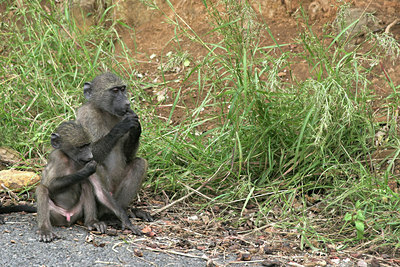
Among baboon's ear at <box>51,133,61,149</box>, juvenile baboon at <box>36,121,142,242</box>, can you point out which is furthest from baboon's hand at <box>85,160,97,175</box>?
baboon's ear at <box>51,133,61,149</box>

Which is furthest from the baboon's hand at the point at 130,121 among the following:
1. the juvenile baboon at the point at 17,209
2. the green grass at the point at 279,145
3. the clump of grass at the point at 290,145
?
the juvenile baboon at the point at 17,209

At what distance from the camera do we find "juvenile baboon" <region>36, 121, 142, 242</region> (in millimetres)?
4723

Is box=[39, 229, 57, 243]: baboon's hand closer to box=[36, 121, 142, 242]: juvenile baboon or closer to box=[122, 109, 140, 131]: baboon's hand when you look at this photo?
box=[36, 121, 142, 242]: juvenile baboon

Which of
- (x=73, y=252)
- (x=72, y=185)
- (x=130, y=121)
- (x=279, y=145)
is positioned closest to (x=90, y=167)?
(x=72, y=185)

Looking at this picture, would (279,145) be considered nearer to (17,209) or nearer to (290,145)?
(290,145)

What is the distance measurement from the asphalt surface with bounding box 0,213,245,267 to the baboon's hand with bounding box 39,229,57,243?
0.03 m

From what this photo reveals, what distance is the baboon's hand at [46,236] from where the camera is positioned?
14.4ft

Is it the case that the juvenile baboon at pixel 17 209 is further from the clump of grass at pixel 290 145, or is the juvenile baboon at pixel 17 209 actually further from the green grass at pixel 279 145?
the clump of grass at pixel 290 145

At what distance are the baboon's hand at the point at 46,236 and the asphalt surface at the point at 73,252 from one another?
35 millimetres

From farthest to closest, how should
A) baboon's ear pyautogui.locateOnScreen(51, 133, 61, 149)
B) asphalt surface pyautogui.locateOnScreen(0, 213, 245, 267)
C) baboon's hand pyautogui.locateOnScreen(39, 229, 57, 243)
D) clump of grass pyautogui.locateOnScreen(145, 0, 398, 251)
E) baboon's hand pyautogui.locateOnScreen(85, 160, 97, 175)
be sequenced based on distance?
clump of grass pyautogui.locateOnScreen(145, 0, 398, 251)
baboon's ear pyautogui.locateOnScreen(51, 133, 61, 149)
baboon's hand pyautogui.locateOnScreen(85, 160, 97, 175)
baboon's hand pyautogui.locateOnScreen(39, 229, 57, 243)
asphalt surface pyautogui.locateOnScreen(0, 213, 245, 267)

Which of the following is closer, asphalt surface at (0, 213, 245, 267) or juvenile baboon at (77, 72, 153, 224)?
asphalt surface at (0, 213, 245, 267)

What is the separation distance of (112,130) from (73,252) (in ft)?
3.95

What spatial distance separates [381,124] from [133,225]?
2794mm

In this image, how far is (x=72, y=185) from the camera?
484 cm
